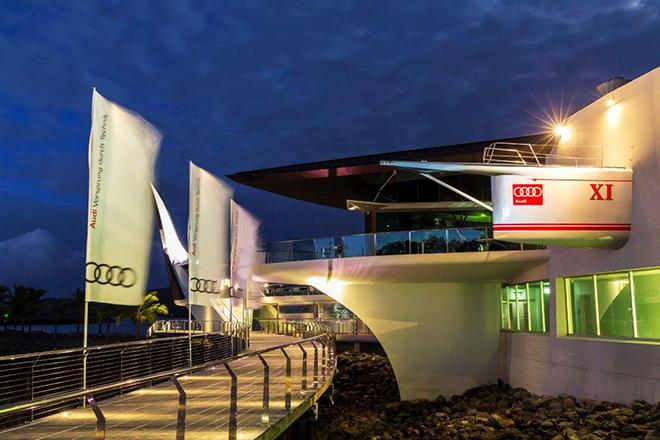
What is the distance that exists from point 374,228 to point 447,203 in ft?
11.7

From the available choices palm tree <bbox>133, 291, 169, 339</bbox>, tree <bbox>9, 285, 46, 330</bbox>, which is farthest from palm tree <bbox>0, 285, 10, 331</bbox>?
palm tree <bbox>133, 291, 169, 339</bbox>

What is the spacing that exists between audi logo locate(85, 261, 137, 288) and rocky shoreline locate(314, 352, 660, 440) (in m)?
6.08

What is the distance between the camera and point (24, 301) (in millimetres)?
87062

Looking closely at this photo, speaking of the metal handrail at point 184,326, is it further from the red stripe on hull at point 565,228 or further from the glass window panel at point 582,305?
the red stripe on hull at point 565,228

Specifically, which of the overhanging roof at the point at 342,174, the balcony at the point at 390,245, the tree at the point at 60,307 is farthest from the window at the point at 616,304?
the tree at the point at 60,307

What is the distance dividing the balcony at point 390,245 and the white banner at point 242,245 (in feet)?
4.48

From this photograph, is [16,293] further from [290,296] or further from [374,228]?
[374,228]

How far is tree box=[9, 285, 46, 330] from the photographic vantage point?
8669 centimetres

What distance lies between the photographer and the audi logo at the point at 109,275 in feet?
34.9

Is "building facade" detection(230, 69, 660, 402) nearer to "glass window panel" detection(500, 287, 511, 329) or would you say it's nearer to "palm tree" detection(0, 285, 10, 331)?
"glass window panel" detection(500, 287, 511, 329)

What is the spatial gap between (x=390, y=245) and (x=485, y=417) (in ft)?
22.8

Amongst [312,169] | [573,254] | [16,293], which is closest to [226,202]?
[573,254]

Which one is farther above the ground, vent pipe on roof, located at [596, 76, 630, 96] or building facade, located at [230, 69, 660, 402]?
vent pipe on roof, located at [596, 76, 630, 96]

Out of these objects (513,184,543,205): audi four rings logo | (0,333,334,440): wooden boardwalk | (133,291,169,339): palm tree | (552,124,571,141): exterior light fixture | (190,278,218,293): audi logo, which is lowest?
(0,333,334,440): wooden boardwalk
